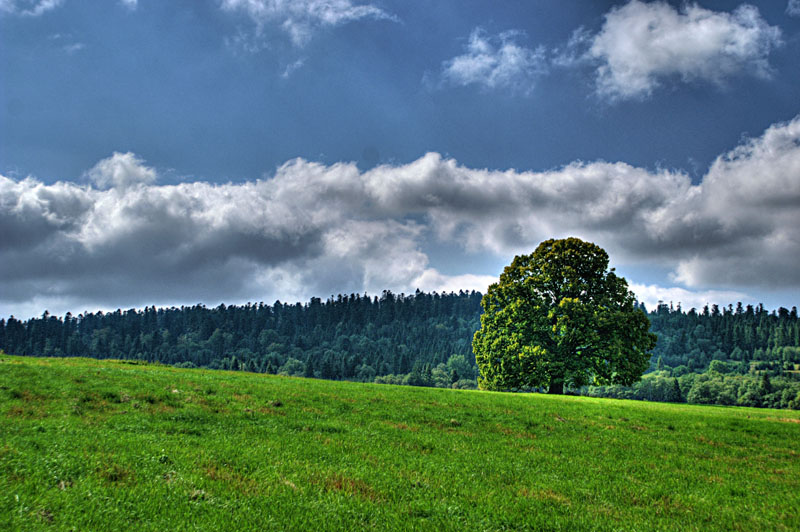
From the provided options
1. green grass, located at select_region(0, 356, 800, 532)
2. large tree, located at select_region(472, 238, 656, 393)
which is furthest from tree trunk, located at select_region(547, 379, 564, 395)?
green grass, located at select_region(0, 356, 800, 532)

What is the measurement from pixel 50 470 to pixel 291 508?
6120mm

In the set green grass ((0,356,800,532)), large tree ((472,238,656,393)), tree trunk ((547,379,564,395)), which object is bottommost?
tree trunk ((547,379,564,395))

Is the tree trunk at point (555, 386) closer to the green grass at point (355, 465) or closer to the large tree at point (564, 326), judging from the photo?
the large tree at point (564, 326)

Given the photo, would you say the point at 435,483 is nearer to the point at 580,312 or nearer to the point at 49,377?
the point at 49,377

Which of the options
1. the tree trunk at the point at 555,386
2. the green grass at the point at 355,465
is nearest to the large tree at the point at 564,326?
the tree trunk at the point at 555,386

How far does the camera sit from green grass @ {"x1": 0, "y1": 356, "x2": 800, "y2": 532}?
33.1 feet

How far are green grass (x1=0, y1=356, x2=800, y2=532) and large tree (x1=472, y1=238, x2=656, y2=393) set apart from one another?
68.9 feet

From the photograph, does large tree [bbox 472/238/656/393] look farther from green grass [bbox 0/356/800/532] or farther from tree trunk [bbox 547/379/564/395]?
green grass [bbox 0/356/800/532]

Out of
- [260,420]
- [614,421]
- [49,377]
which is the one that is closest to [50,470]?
[260,420]

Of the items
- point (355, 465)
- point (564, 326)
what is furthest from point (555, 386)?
point (355, 465)

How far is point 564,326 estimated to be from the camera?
47.6 meters

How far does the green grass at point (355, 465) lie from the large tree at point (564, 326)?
68.9 feet

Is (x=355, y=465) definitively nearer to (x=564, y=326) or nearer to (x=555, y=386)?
(x=564, y=326)

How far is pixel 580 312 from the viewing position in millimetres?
46688
